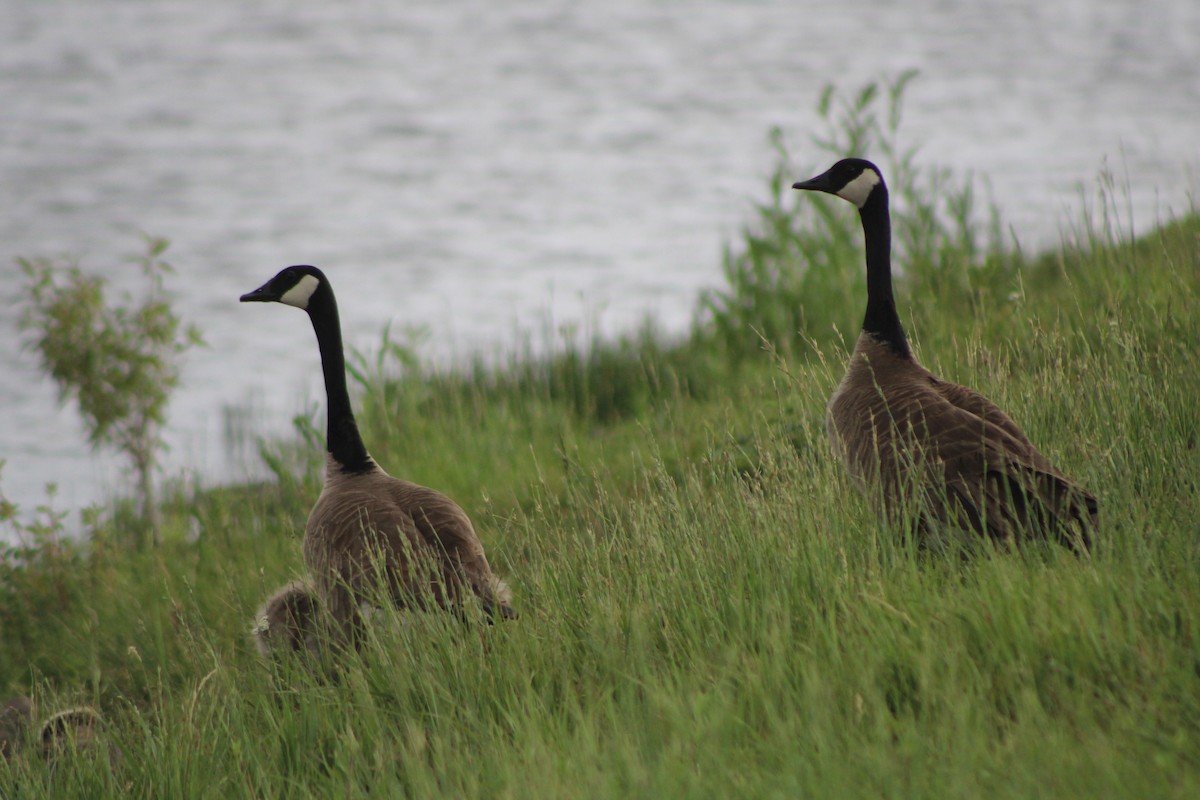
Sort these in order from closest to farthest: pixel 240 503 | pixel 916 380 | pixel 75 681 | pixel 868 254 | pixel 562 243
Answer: pixel 916 380 → pixel 868 254 → pixel 75 681 → pixel 240 503 → pixel 562 243

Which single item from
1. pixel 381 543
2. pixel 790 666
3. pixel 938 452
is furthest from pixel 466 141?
pixel 790 666

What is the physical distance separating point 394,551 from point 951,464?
7.74 ft

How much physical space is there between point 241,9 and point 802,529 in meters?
44.0

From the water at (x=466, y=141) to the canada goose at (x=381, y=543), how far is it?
4808mm

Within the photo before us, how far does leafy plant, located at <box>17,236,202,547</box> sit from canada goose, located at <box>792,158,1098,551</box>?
20.2 feet

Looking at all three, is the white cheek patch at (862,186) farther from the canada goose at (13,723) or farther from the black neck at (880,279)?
the canada goose at (13,723)

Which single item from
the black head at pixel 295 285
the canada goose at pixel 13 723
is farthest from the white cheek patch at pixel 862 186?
the canada goose at pixel 13 723

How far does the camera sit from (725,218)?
972 inches

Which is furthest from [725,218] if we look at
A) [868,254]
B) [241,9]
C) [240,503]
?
[241,9]

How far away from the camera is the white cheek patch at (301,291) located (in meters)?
6.55

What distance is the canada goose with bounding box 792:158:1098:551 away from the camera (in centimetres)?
430

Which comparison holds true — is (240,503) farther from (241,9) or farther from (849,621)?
(241,9)

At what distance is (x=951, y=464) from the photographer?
455cm

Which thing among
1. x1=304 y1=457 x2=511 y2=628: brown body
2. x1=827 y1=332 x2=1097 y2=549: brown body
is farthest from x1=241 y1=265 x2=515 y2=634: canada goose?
x1=827 y1=332 x2=1097 y2=549: brown body
